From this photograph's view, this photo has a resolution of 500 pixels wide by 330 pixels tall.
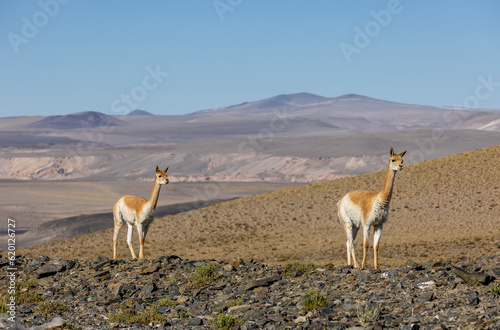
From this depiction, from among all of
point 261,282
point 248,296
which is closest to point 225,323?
point 248,296

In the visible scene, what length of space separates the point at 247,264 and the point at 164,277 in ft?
7.70

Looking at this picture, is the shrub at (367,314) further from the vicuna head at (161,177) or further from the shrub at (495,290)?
the vicuna head at (161,177)

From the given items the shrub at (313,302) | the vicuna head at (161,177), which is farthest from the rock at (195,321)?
the vicuna head at (161,177)

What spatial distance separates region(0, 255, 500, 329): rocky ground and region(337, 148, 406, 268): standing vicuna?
4.12 feet

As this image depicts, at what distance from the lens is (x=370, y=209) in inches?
587

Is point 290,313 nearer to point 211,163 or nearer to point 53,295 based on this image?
point 53,295

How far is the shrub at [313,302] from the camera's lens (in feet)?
37.4

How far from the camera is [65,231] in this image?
45.3 metres

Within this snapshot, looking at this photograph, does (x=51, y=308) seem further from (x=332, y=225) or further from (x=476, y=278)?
(x=332, y=225)

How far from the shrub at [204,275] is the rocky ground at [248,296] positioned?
0.02 metres

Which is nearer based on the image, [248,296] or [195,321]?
[195,321]

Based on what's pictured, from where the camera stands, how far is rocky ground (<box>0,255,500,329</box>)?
1052 cm

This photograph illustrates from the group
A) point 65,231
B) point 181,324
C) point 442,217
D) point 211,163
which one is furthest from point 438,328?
point 211,163

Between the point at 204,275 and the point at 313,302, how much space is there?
13.0ft
